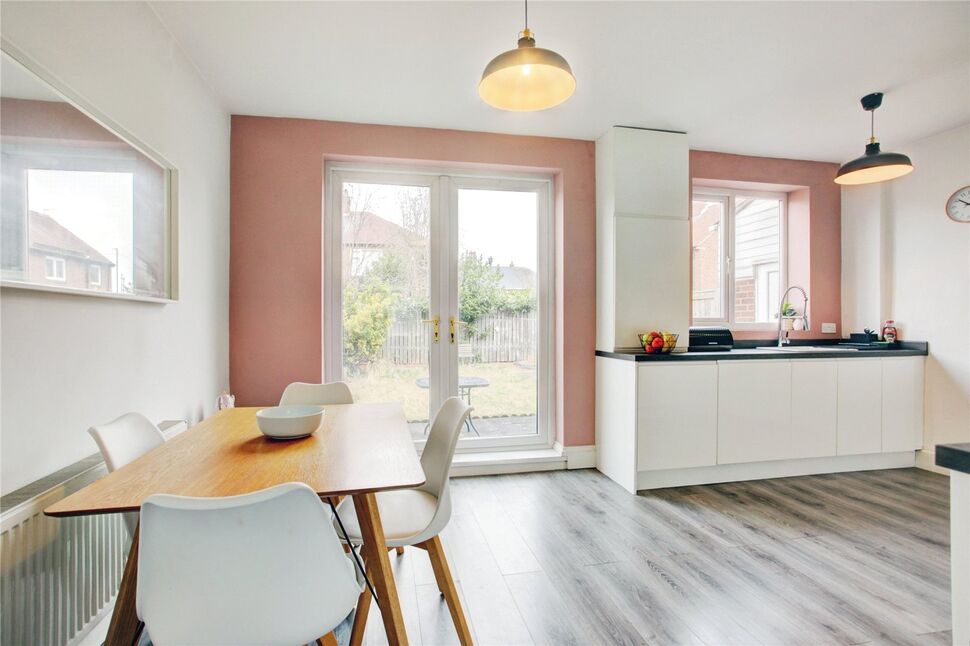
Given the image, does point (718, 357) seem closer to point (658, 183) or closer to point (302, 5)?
point (658, 183)

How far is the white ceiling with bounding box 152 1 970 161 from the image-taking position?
2178 millimetres

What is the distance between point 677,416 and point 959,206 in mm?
2662

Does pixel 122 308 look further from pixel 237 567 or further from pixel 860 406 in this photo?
pixel 860 406

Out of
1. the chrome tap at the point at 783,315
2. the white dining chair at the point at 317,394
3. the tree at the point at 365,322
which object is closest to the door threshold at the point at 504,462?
the tree at the point at 365,322

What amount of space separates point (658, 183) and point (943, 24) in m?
1.60

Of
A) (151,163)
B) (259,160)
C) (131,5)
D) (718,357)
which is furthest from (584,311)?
(131,5)

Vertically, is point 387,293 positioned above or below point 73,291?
above

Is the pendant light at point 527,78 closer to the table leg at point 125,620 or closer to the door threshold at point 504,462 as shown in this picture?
the table leg at point 125,620

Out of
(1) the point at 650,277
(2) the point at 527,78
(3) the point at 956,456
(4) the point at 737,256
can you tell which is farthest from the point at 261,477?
(4) the point at 737,256

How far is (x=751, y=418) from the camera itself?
3.37 m

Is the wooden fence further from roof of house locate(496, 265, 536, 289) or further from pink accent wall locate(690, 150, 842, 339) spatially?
pink accent wall locate(690, 150, 842, 339)

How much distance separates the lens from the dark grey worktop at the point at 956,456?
876 millimetres

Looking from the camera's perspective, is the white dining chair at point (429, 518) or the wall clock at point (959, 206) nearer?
the white dining chair at point (429, 518)

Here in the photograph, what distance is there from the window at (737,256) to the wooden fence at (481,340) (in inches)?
61.8
